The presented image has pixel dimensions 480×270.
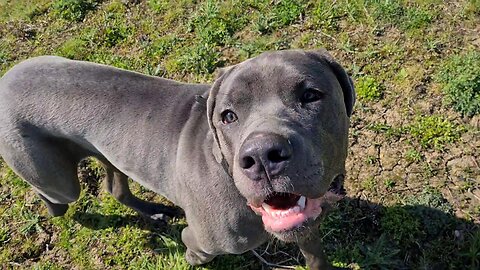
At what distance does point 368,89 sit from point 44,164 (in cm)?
301

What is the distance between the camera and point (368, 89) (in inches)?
211

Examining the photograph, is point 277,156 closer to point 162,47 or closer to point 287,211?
point 287,211

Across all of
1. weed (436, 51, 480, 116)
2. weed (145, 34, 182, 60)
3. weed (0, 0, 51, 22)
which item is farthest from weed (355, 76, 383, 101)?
weed (0, 0, 51, 22)

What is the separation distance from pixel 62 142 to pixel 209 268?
5.44 ft

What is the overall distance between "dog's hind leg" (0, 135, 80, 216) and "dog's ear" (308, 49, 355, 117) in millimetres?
2061

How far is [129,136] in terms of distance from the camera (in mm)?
4008

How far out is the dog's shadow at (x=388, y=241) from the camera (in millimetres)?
4484

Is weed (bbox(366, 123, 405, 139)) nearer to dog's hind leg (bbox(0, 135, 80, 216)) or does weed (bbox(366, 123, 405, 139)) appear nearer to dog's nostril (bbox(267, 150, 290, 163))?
dog's nostril (bbox(267, 150, 290, 163))

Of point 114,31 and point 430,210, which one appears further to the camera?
point 114,31

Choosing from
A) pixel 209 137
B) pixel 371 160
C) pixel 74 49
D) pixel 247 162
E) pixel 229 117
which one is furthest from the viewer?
pixel 74 49

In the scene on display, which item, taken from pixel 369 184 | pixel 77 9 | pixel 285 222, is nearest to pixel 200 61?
pixel 77 9

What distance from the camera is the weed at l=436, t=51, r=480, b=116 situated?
16.6ft

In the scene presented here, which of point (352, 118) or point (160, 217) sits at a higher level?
point (352, 118)

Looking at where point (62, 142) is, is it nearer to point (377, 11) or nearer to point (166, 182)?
point (166, 182)
